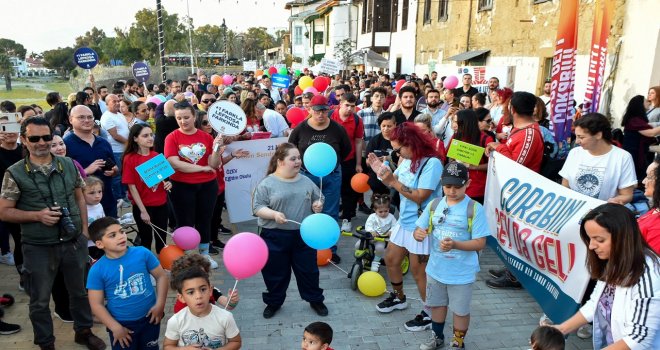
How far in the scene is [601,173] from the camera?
13.0 ft

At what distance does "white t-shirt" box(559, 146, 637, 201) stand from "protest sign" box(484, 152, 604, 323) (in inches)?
11.3

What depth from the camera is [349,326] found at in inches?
172

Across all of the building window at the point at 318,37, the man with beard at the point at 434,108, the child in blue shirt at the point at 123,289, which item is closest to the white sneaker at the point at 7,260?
the child in blue shirt at the point at 123,289

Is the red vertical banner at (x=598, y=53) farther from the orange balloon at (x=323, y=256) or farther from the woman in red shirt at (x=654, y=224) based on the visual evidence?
the orange balloon at (x=323, y=256)

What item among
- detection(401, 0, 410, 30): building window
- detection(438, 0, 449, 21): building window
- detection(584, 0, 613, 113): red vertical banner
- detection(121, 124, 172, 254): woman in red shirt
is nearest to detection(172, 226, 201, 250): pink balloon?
detection(121, 124, 172, 254): woman in red shirt

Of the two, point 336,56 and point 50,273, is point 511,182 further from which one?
point 336,56

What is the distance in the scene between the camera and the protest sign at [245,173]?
21.6 ft

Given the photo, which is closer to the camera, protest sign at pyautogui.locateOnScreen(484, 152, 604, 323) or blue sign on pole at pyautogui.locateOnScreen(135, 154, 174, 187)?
protest sign at pyautogui.locateOnScreen(484, 152, 604, 323)

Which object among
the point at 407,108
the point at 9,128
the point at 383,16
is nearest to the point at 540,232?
the point at 407,108

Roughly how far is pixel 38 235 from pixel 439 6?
2202cm

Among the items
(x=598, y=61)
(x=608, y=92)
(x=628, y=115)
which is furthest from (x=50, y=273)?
(x=608, y=92)

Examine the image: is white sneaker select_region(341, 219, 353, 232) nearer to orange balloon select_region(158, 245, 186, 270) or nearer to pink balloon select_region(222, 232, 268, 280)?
orange balloon select_region(158, 245, 186, 270)

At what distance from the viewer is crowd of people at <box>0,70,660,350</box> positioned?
2582 millimetres

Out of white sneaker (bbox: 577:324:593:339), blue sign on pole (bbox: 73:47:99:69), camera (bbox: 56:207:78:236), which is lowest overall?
white sneaker (bbox: 577:324:593:339)
